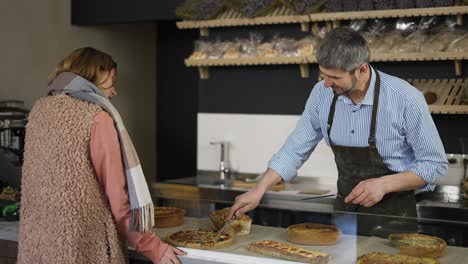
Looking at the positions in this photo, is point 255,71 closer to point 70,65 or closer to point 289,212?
point 289,212

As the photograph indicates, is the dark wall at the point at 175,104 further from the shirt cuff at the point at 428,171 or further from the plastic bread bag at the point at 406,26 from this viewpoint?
the shirt cuff at the point at 428,171

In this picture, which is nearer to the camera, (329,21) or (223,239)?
(223,239)

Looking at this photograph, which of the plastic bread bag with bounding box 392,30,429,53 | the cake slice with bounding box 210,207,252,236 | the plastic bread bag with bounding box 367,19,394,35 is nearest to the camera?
the cake slice with bounding box 210,207,252,236

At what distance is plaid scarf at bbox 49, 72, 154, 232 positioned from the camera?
83.5 inches

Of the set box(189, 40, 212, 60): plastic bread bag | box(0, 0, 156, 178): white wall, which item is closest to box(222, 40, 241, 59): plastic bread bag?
box(189, 40, 212, 60): plastic bread bag

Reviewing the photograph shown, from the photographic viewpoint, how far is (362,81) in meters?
2.65

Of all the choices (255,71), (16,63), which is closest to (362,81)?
(255,71)

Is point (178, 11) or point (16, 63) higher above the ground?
point (178, 11)

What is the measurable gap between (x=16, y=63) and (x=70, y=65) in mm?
2989

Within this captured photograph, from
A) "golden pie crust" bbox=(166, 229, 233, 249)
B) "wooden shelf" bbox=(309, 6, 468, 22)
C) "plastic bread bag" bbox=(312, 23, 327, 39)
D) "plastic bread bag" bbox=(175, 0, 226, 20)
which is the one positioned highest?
"plastic bread bag" bbox=(175, 0, 226, 20)

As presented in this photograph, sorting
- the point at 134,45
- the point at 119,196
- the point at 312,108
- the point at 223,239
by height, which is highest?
the point at 134,45

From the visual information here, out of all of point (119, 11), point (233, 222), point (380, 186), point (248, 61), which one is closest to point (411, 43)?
point (248, 61)

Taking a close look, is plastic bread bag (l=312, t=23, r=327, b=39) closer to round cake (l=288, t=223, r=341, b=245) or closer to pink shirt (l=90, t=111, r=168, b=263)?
round cake (l=288, t=223, r=341, b=245)

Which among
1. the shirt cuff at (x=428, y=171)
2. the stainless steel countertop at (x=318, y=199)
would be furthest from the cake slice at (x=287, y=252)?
the shirt cuff at (x=428, y=171)
